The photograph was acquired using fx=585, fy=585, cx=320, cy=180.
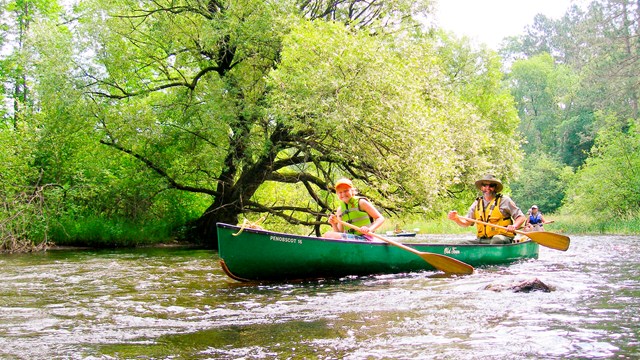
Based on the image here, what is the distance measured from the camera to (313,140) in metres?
13.3

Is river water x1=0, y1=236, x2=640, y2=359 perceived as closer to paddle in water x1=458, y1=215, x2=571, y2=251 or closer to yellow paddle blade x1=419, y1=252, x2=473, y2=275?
yellow paddle blade x1=419, y1=252, x2=473, y2=275

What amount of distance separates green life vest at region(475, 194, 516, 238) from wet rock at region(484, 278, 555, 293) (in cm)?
356

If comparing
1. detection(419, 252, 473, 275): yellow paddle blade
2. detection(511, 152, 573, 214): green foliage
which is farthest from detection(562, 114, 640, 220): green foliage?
detection(419, 252, 473, 275): yellow paddle blade

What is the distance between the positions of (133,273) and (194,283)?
6.10 ft

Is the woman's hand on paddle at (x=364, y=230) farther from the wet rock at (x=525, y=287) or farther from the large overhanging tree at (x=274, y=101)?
the large overhanging tree at (x=274, y=101)

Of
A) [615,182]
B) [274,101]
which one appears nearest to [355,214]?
[274,101]

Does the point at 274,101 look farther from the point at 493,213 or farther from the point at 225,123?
the point at 493,213

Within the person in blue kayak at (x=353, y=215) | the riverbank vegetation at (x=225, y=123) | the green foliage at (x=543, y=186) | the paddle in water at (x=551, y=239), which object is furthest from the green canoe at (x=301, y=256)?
the green foliage at (x=543, y=186)

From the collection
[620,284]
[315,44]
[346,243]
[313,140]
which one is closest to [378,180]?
[313,140]

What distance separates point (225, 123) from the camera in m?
14.1

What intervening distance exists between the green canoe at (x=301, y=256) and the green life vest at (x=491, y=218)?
6.41 ft

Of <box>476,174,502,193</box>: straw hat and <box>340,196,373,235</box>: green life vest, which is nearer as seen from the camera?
<box>340,196,373,235</box>: green life vest

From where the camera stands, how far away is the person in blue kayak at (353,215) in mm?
8586

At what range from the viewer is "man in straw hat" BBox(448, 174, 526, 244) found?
10523 millimetres
